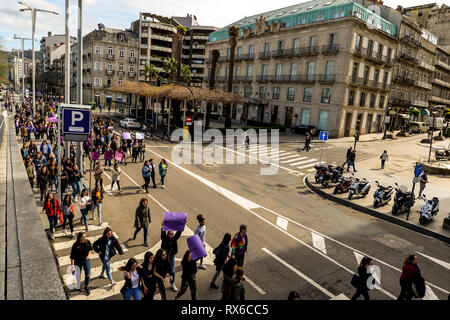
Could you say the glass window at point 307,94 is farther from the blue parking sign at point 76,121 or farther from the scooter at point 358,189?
the blue parking sign at point 76,121

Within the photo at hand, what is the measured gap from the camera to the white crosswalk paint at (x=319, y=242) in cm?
1063

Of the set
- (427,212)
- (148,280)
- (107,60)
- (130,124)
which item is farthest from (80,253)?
→ (107,60)

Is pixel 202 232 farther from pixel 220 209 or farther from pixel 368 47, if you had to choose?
pixel 368 47

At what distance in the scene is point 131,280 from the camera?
21.1ft

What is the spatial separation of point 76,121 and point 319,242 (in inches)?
373

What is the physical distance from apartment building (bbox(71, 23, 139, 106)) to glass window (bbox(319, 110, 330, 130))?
49395 millimetres

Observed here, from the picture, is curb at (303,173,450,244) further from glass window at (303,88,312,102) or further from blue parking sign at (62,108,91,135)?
glass window at (303,88,312,102)

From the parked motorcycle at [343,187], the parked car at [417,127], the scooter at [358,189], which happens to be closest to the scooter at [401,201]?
the scooter at [358,189]

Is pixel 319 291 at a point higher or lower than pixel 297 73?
lower

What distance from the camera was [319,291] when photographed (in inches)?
320

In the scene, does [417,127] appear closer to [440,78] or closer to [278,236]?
[440,78]

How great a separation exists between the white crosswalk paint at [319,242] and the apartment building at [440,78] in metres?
67.2

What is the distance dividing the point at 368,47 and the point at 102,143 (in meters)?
37.6
